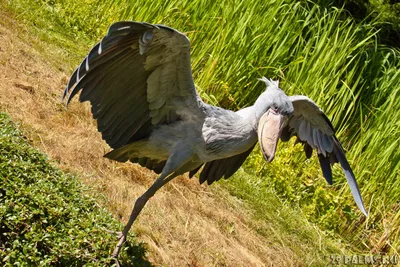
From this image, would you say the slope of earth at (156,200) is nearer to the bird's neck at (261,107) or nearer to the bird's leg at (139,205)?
the bird's leg at (139,205)

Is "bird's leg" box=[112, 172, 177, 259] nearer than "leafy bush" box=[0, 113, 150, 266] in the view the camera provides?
No

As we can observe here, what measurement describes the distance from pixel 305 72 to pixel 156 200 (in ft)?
7.95

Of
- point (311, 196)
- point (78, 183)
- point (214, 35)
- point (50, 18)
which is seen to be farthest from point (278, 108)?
point (50, 18)

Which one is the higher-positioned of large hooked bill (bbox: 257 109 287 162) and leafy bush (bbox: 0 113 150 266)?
large hooked bill (bbox: 257 109 287 162)

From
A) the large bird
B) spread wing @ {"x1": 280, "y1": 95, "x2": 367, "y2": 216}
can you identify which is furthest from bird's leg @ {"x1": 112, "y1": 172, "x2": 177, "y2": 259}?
spread wing @ {"x1": 280, "y1": 95, "x2": 367, "y2": 216}

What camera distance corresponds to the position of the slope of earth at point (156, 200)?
4.66m

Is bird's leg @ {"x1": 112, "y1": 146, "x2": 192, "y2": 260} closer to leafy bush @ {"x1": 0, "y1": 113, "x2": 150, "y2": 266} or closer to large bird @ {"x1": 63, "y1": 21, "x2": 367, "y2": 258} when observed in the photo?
large bird @ {"x1": 63, "y1": 21, "x2": 367, "y2": 258}

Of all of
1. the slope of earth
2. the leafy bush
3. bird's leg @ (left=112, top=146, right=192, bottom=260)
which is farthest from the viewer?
the slope of earth

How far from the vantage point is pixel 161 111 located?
13.1 feet

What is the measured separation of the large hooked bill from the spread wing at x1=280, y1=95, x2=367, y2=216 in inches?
25.3

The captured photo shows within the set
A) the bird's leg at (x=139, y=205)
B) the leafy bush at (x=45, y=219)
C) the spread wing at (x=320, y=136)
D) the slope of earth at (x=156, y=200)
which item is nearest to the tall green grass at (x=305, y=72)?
the slope of earth at (x=156, y=200)

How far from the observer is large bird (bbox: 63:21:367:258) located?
3619 millimetres

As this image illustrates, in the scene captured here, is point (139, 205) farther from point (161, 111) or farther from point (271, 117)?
point (271, 117)

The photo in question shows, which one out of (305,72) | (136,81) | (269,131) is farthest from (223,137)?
(305,72)
